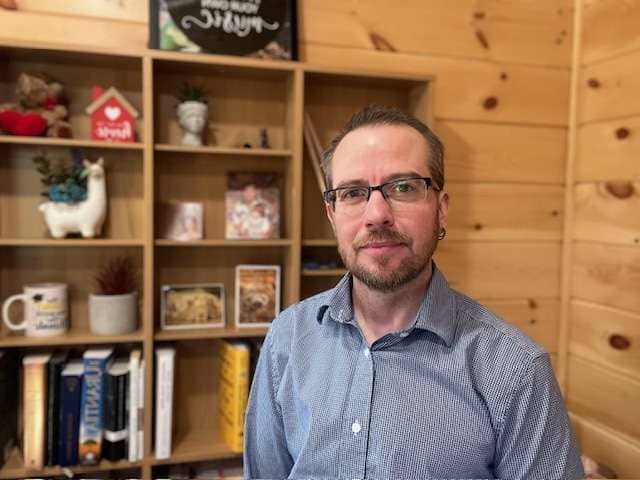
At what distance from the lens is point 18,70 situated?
173 cm

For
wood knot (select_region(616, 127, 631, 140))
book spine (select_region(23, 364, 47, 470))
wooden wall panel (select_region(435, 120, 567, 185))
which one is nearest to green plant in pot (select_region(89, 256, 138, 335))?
book spine (select_region(23, 364, 47, 470))

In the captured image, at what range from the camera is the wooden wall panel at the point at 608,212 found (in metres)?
1.82

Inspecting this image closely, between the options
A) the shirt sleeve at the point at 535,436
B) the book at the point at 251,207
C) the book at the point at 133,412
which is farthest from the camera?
the book at the point at 251,207

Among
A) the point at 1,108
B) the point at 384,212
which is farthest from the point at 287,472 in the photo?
the point at 1,108

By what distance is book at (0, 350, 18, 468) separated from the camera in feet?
5.39

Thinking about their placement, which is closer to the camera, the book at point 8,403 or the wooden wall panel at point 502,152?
the book at point 8,403

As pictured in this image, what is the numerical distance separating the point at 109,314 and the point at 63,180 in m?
0.46

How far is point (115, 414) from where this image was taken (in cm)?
167

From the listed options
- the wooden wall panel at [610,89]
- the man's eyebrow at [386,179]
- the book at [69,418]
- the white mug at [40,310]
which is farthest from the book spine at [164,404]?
the wooden wall panel at [610,89]

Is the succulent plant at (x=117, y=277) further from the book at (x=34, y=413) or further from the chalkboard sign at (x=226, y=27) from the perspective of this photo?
the chalkboard sign at (x=226, y=27)

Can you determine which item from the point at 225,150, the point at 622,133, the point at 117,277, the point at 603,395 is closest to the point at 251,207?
the point at 225,150

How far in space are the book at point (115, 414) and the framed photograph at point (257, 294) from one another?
16.9 inches

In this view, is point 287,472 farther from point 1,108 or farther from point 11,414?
point 1,108

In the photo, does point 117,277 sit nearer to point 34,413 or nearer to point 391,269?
point 34,413
